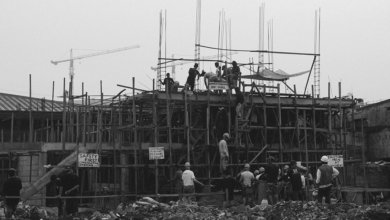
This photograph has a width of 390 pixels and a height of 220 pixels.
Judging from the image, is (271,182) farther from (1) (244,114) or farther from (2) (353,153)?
(2) (353,153)

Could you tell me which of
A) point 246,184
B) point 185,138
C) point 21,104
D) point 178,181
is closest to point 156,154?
point 178,181

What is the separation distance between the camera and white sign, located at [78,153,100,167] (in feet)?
63.7

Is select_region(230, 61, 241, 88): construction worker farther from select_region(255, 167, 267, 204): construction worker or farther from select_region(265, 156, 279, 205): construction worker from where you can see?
select_region(255, 167, 267, 204): construction worker

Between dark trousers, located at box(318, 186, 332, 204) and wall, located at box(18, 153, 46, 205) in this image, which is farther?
wall, located at box(18, 153, 46, 205)

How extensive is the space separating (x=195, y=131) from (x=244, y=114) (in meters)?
2.19

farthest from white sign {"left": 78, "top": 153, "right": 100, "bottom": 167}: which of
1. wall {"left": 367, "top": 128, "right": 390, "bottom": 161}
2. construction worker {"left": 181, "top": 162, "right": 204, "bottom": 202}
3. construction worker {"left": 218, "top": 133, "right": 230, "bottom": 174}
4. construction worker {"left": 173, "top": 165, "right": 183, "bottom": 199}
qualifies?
wall {"left": 367, "top": 128, "right": 390, "bottom": 161}

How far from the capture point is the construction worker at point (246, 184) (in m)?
20.6

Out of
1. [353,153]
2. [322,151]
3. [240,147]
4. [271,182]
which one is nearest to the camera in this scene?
[271,182]

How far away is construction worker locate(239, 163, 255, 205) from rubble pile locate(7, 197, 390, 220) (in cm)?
209

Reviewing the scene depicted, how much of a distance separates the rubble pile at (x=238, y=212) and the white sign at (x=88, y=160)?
1.99 m

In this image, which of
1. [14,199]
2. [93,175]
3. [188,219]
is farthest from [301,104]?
[14,199]

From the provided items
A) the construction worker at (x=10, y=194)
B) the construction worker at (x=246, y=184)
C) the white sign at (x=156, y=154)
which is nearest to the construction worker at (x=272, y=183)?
the construction worker at (x=246, y=184)

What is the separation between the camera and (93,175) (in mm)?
25203

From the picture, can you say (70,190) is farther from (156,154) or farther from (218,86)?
(218,86)
